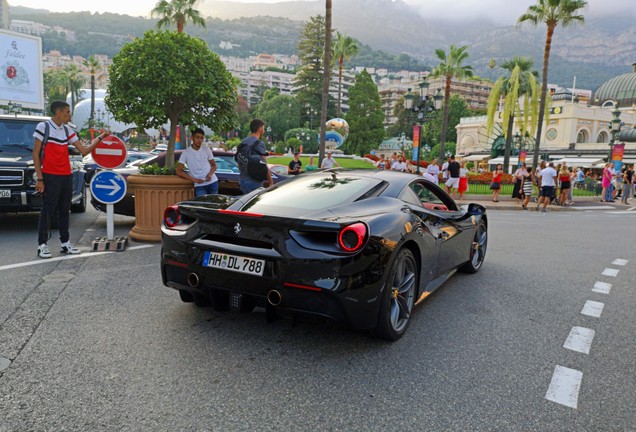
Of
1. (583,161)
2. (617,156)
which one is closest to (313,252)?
(617,156)

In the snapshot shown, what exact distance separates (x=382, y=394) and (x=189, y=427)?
43.0 inches

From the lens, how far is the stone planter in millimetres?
7055

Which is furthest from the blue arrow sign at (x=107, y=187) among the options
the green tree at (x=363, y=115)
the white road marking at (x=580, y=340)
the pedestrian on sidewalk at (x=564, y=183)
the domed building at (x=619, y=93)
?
the domed building at (x=619, y=93)

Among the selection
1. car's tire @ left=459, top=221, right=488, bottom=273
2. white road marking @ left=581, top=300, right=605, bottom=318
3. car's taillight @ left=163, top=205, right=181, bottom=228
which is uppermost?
car's taillight @ left=163, top=205, right=181, bottom=228

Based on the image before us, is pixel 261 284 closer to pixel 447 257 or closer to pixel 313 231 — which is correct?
pixel 313 231

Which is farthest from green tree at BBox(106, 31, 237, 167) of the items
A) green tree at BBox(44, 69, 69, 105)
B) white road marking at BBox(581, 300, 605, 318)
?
green tree at BBox(44, 69, 69, 105)

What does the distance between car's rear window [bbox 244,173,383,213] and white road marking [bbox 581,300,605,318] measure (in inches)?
92.5

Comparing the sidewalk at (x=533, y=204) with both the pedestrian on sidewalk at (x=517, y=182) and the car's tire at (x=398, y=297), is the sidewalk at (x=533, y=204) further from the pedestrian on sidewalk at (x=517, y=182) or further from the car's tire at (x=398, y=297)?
the car's tire at (x=398, y=297)

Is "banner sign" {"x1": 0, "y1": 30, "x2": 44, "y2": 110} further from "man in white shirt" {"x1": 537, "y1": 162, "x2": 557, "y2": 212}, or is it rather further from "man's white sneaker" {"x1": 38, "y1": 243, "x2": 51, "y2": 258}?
"man in white shirt" {"x1": 537, "y1": 162, "x2": 557, "y2": 212}

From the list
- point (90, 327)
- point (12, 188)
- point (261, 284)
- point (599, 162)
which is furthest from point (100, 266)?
point (599, 162)

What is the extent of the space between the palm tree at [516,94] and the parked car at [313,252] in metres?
31.8

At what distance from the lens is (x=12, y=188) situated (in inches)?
277

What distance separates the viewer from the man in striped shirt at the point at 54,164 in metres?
5.55

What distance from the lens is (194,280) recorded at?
349 cm
